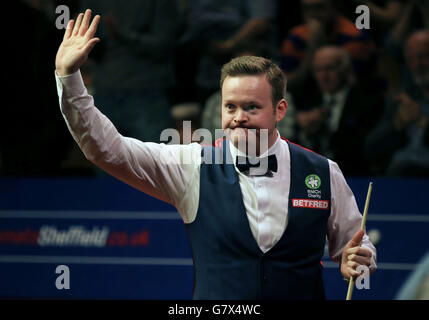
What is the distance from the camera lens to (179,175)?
2.92 metres

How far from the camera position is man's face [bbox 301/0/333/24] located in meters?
5.51

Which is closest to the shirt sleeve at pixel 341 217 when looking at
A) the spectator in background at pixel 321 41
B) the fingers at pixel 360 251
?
the fingers at pixel 360 251

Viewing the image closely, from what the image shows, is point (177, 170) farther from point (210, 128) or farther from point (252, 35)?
point (252, 35)

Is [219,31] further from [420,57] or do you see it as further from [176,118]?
A: [420,57]

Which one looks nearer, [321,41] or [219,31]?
[321,41]

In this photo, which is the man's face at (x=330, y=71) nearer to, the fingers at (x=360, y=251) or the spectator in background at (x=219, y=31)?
the spectator in background at (x=219, y=31)

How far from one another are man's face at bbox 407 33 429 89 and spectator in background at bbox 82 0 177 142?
176 centimetres

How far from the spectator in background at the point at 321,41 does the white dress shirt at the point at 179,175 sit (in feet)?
8.21

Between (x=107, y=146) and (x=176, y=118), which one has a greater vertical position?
(x=176, y=118)

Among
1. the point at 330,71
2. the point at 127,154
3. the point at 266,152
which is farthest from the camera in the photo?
the point at 330,71

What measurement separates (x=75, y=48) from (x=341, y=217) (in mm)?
1238

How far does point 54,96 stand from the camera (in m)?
5.94

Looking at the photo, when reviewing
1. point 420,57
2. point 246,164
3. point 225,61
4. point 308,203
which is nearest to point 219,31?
point 225,61

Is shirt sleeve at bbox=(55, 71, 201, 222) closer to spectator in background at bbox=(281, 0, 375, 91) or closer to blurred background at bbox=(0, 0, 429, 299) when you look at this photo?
blurred background at bbox=(0, 0, 429, 299)
